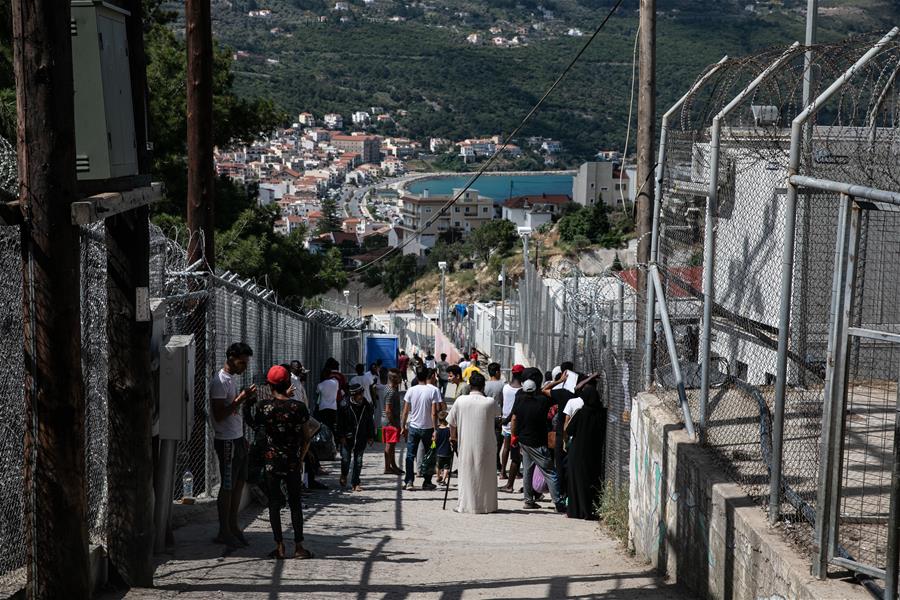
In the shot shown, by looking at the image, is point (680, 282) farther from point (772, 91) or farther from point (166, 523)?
point (166, 523)

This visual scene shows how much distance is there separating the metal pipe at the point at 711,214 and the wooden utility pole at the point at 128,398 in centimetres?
364

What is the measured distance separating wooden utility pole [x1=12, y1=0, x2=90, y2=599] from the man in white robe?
6.11 m

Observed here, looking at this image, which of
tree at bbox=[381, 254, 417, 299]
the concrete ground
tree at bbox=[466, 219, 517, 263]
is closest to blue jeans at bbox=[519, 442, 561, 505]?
the concrete ground

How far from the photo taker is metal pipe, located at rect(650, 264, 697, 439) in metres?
7.88

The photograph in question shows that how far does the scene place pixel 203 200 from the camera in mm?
11367

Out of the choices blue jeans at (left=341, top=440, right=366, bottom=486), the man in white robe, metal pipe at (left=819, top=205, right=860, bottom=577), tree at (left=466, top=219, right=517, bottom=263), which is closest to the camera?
metal pipe at (left=819, top=205, right=860, bottom=577)

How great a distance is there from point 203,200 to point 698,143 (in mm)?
5257

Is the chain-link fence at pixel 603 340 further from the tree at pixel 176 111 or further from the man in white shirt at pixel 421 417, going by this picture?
the tree at pixel 176 111

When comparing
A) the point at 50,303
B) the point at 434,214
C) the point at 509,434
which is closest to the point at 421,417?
the point at 509,434

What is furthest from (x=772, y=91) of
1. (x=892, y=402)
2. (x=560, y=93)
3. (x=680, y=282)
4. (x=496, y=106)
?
(x=496, y=106)

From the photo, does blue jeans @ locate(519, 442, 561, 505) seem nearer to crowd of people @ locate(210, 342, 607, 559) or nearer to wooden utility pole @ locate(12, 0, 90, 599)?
crowd of people @ locate(210, 342, 607, 559)

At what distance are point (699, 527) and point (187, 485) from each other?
13.7ft

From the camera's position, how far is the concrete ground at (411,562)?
22.8ft

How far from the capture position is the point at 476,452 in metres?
11.0
